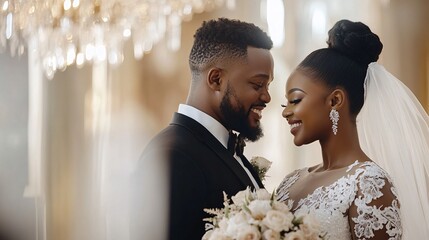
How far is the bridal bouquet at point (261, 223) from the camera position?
69.6 inches

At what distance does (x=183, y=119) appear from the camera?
2.22m

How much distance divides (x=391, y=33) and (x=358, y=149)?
125 cm

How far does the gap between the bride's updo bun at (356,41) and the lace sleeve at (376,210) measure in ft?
1.35

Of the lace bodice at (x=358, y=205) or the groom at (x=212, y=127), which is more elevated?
the groom at (x=212, y=127)

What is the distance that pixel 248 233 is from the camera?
1763 mm

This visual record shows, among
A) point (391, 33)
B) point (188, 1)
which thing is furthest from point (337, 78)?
point (391, 33)

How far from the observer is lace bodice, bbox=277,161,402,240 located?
A: 207cm

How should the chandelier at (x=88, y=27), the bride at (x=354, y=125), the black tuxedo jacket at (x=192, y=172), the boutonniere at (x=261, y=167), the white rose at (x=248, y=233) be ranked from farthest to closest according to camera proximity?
the chandelier at (x=88, y=27) < the boutonniere at (x=261, y=167) < the bride at (x=354, y=125) < the black tuxedo jacket at (x=192, y=172) < the white rose at (x=248, y=233)

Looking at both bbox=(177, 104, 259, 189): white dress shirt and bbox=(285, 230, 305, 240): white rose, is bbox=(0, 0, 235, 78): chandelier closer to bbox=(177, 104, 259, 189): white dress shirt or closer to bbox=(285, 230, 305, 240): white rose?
bbox=(177, 104, 259, 189): white dress shirt

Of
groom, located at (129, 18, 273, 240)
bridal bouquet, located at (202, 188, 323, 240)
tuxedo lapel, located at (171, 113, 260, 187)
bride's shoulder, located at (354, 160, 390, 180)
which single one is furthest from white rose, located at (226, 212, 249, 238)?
bride's shoulder, located at (354, 160, 390, 180)

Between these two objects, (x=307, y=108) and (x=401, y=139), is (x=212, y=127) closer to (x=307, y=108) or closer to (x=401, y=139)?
(x=307, y=108)

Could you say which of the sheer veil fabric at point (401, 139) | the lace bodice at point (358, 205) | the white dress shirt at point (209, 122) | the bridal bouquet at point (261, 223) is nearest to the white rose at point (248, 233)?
the bridal bouquet at point (261, 223)

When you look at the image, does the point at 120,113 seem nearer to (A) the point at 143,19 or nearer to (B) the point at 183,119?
(A) the point at 143,19

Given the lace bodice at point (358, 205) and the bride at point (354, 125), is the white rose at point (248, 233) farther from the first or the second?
the bride at point (354, 125)
